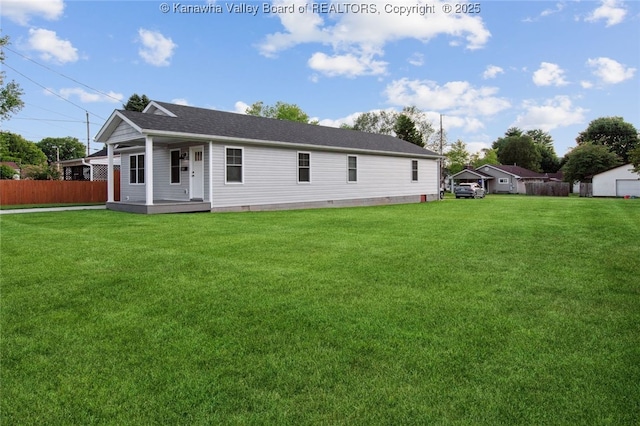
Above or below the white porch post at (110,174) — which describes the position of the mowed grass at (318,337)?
below

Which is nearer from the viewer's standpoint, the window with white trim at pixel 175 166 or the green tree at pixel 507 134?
the window with white trim at pixel 175 166

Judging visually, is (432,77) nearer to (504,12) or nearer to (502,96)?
(502,96)

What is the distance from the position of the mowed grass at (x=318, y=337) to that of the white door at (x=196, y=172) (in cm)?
884

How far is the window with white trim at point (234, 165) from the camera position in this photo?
1521 centimetres

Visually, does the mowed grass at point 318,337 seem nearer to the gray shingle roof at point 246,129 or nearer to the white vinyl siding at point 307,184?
the gray shingle roof at point 246,129

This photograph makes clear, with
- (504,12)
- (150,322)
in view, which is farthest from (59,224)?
(504,12)

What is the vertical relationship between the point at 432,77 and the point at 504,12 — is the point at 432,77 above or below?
above

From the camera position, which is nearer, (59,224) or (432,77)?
(59,224)

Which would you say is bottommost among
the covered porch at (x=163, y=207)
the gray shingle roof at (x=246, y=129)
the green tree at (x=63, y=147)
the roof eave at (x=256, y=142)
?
the covered porch at (x=163, y=207)

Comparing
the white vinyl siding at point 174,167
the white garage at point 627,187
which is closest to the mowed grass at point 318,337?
the white vinyl siding at point 174,167

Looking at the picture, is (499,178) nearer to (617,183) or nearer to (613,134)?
(617,183)

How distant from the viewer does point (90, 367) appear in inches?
109

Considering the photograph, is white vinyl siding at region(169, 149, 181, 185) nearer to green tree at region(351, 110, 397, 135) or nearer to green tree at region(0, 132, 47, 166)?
→ green tree at region(351, 110, 397, 135)

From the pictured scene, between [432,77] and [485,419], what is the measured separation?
86.9ft
